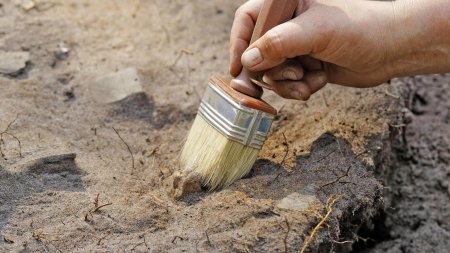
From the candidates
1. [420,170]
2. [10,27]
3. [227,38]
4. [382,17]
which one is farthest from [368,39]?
[10,27]

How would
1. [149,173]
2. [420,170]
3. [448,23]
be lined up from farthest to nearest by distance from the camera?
[420,170]
[149,173]
[448,23]

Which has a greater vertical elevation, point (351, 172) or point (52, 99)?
point (351, 172)

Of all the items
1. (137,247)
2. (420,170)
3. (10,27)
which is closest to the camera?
(137,247)

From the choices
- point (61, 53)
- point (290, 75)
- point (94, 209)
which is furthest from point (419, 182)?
point (61, 53)

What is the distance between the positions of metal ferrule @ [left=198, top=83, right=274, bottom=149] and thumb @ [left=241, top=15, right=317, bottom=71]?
0.21 meters

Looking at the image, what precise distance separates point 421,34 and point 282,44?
26.6 inches

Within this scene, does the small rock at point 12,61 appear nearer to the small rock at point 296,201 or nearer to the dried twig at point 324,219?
the small rock at point 296,201

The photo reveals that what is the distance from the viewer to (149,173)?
322 cm

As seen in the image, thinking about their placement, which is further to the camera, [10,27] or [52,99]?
[10,27]

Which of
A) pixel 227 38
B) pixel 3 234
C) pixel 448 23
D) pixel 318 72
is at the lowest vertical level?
pixel 3 234

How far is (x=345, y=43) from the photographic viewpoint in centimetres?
296

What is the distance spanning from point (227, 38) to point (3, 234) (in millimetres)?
2092

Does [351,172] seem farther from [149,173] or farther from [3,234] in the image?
[3,234]

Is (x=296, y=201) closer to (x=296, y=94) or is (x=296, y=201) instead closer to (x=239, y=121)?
(x=239, y=121)
